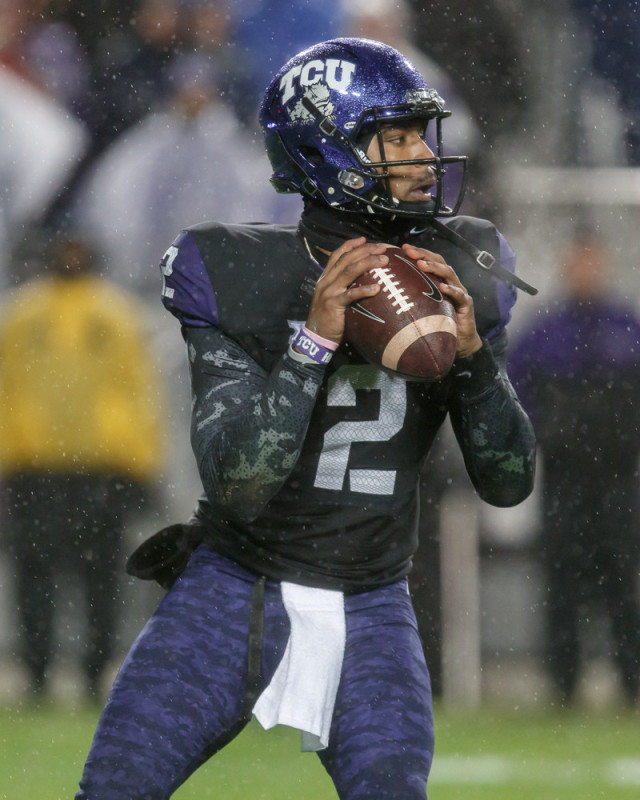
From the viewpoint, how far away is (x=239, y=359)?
219 centimetres

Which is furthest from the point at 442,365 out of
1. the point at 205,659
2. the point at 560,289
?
the point at 560,289

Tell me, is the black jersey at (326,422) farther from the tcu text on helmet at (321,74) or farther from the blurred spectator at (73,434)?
the blurred spectator at (73,434)

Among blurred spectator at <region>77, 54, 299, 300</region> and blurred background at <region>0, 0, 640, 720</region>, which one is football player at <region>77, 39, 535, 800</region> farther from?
blurred spectator at <region>77, 54, 299, 300</region>

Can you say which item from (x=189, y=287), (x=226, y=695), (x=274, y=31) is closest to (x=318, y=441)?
(x=189, y=287)

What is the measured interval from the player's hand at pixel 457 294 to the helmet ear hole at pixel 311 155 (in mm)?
268

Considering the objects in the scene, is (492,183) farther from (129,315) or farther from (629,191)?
(129,315)

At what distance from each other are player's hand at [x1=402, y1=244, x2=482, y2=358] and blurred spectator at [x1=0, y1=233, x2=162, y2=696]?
2422 millimetres

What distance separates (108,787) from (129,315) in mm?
2719

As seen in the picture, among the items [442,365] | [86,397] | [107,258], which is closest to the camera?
A: [442,365]

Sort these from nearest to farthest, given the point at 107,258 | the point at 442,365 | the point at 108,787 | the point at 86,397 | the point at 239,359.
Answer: the point at 108,787 < the point at 442,365 < the point at 239,359 < the point at 86,397 < the point at 107,258

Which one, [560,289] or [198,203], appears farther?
[198,203]

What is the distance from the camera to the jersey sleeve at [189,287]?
7.27 feet

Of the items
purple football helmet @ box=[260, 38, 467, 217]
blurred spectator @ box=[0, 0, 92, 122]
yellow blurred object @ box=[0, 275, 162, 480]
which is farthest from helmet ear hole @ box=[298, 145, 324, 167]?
blurred spectator @ box=[0, 0, 92, 122]

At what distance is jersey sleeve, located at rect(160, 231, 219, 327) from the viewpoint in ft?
7.27
